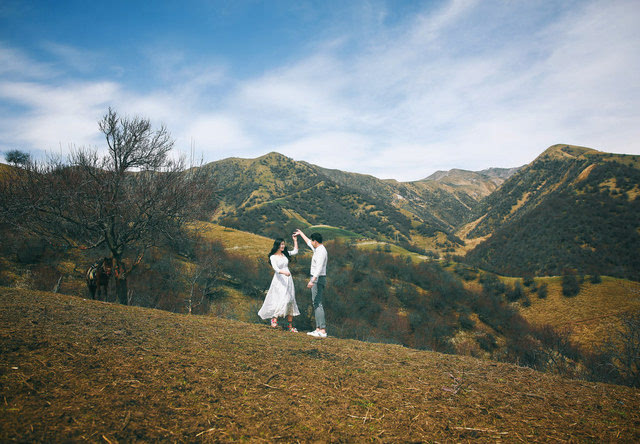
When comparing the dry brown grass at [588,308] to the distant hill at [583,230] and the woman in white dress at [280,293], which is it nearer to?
the distant hill at [583,230]

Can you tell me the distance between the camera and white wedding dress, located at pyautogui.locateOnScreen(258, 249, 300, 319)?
7645mm

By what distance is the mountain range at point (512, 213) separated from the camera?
48.6 meters

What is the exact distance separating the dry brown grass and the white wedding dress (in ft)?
90.9

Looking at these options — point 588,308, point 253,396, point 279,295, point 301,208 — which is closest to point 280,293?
point 279,295

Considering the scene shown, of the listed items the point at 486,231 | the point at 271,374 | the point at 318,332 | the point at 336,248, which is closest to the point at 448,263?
the point at 336,248

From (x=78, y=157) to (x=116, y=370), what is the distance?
12.2m

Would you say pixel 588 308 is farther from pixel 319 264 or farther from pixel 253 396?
pixel 253 396

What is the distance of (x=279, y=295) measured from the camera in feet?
25.4

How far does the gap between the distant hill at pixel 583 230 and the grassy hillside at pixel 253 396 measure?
53.4 metres

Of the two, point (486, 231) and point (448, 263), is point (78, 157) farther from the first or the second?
point (486, 231)

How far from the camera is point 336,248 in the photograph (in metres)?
45.1

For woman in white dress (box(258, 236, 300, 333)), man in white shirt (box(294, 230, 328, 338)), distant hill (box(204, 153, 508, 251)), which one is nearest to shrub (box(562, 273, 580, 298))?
man in white shirt (box(294, 230, 328, 338))

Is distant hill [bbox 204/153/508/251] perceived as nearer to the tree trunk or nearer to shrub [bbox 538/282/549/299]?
shrub [bbox 538/282/549/299]

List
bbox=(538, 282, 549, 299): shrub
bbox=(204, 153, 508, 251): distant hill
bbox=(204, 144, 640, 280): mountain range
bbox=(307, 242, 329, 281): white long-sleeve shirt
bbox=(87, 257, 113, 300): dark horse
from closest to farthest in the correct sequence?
bbox=(307, 242, 329, 281): white long-sleeve shirt, bbox=(87, 257, 113, 300): dark horse, bbox=(538, 282, 549, 299): shrub, bbox=(204, 144, 640, 280): mountain range, bbox=(204, 153, 508, 251): distant hill
